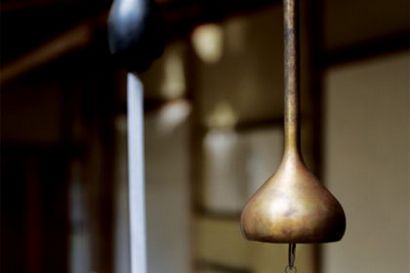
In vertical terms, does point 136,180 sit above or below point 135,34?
below

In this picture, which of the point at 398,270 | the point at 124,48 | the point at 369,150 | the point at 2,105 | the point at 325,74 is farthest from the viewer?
the point at 2,105

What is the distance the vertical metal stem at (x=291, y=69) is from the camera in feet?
2.14

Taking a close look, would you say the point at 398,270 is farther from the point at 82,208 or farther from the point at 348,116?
the point at 82,208

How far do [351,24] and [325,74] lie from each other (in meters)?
0.34

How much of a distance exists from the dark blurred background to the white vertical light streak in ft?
6.50

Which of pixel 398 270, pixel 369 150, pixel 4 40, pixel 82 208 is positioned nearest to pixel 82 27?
pixel 4 40

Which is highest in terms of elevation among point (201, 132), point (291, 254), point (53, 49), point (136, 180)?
point (53, 49)

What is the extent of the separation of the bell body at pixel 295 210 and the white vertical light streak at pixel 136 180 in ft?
0.51

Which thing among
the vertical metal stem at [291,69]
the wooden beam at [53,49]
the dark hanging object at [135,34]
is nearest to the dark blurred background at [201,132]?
the wooden beam at [53,49]

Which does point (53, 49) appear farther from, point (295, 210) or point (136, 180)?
point (295, 210)

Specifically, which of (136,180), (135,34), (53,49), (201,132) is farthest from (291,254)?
(201,132)

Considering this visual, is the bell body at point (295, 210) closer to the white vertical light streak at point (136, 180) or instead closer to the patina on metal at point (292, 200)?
the patina on metal at point (292, 200)

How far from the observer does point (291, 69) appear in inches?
26.0

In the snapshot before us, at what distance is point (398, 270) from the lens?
2.92 metres
